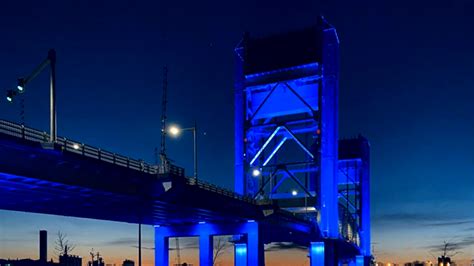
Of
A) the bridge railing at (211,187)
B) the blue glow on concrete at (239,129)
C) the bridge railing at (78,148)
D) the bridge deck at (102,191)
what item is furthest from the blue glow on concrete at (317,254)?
the bridge railing at (78,148)

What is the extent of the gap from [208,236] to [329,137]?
101 ft

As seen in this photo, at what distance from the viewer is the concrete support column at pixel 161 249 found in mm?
71750

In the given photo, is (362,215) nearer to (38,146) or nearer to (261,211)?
(261,211)

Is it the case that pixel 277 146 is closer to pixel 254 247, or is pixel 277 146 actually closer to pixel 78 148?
pixel 254 247

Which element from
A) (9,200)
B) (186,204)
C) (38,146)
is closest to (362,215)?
(186,204)

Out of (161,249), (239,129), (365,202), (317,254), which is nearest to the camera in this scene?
(161,249)

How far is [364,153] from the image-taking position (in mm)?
147000

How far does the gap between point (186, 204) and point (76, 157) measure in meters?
17.6

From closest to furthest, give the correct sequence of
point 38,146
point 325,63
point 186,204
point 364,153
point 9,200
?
1. point 38,146
2. point 9,200
3. point 186,204
4. point 325,63
5. point 364,153

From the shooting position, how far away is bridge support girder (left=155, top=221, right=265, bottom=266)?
68.8 meters

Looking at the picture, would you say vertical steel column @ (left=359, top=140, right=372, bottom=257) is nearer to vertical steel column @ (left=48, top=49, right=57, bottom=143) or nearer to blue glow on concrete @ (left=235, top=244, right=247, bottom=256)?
blue glow on concrete @ (left=235, top=244, right=247, bottom=256)

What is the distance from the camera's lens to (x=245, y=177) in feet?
314

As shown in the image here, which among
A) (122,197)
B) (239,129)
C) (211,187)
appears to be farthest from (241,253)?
(122,197)

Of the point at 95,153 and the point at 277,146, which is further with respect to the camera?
the point at 277,146
